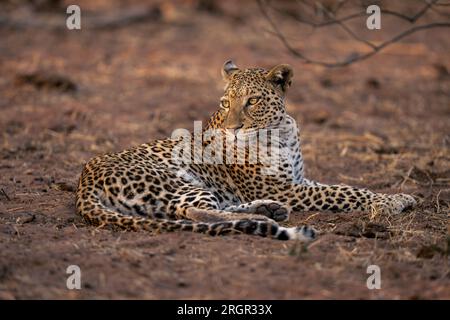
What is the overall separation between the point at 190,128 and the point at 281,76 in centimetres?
468

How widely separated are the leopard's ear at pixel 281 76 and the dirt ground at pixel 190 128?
143cm

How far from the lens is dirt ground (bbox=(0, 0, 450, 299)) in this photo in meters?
5.66

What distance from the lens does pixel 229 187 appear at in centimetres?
816

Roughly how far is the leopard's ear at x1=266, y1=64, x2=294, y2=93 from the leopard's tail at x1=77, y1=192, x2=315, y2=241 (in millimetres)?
2071

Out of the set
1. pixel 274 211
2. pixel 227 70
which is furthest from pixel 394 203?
pixel 227 70

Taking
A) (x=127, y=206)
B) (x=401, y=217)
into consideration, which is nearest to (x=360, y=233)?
(x=401, y=217)

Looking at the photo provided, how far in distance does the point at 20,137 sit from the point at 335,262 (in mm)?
6631

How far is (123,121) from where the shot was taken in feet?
41.8

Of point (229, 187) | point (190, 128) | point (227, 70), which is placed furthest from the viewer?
point (190, 128)

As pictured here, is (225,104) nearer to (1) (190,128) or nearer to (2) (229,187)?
(2) (229,187)

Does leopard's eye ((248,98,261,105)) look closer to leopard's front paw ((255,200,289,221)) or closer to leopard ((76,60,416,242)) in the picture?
leopard ((76,60,416,242))

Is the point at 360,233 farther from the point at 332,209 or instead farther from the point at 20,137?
the point at 20,137

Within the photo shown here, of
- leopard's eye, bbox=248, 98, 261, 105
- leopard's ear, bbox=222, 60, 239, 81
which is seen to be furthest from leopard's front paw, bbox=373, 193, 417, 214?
leopard's ear, bbox=222, 60, 239, 81

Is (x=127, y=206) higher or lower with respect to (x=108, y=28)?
lower
